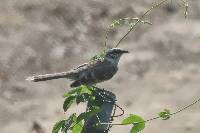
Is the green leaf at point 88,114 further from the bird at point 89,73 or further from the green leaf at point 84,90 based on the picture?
the bird at point 89,73

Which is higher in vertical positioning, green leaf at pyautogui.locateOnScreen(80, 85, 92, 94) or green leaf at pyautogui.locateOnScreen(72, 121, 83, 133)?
green leaf at pyautogui.locateOnScreen(80, 85, 92, 94)

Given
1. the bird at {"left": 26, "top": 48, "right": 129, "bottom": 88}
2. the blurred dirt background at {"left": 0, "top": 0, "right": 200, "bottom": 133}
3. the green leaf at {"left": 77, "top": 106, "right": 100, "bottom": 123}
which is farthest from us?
the blurred dirt background at {"left": 0, "top": 0, "right": 200, "bottom": 133}

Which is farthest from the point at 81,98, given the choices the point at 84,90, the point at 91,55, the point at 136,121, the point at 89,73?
the point at 91,55

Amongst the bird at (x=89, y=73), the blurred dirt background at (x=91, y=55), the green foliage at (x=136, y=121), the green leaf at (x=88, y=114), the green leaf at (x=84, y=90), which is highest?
the blurred dirt background at (x=91, y=55)

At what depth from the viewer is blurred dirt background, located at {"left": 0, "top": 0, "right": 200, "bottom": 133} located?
13062 mm

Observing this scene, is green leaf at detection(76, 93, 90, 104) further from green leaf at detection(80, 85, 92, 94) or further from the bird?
the bird

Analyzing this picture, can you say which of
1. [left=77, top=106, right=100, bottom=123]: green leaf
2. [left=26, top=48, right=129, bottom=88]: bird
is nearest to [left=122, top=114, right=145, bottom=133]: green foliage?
[left=77, top=106, right=100, bottom=123]: green leaf

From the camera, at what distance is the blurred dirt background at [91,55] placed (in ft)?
42.9

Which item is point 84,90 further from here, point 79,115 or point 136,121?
point 136,121

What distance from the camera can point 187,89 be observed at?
1417cm

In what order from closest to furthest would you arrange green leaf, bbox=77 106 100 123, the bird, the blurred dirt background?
green leaf, bbox=77 106 100 123 < the bird < the blurred dirt background

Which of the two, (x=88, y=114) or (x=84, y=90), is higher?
(x=84, y=90)

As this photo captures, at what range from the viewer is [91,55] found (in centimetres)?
1514

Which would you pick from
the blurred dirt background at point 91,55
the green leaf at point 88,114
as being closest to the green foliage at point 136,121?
the green leaf at point 88,114
